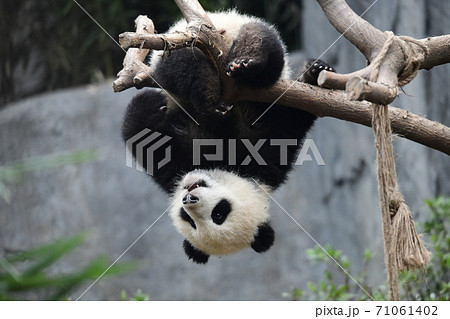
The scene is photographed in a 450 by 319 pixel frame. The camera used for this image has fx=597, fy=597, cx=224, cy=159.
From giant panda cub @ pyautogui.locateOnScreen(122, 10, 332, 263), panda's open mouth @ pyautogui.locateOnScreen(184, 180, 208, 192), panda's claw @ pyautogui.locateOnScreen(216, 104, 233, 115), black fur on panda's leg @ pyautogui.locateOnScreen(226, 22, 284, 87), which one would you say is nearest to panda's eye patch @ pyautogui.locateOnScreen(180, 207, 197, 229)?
giant panda cub @ pyautogui.locateOnScreen(122, 10, 332, 263)

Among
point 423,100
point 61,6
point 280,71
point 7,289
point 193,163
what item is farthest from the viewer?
point 61,6

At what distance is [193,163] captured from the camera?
8.81 feet

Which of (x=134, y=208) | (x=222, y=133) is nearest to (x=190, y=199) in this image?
(x=222, y=133)

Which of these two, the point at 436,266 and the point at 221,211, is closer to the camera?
the point at 221,211

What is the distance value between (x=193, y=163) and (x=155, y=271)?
2.73 meters

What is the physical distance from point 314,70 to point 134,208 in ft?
10.3

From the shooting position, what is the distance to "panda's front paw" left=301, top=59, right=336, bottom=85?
2.38 meters

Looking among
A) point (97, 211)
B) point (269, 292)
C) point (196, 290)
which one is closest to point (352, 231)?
point (269, 292)

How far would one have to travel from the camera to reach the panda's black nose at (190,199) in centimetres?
224

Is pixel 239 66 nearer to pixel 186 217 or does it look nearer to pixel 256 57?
pixel 256 57

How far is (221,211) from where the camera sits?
2.40m

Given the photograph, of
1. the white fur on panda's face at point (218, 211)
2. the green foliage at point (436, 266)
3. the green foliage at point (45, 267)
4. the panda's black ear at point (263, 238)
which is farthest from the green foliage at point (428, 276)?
the green foliage at point (45, 267)

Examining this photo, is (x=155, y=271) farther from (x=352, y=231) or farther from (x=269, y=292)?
(x=352, y=231)

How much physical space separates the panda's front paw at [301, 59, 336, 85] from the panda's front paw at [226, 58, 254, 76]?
0.38 meters
